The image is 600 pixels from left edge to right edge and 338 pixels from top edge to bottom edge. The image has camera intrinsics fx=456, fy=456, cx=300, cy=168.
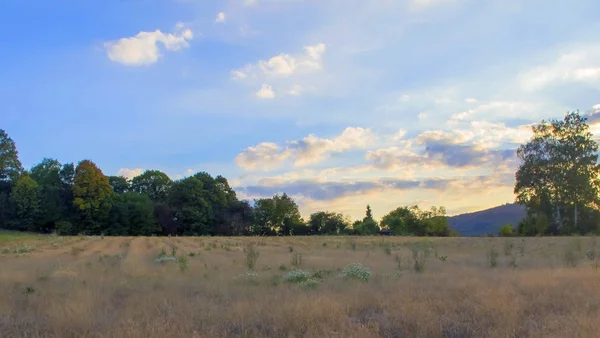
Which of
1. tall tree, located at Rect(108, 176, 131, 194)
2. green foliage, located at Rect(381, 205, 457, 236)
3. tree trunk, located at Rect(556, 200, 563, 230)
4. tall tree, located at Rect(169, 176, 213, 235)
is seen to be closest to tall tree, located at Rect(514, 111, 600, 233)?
tree trunk, located at Rect(556, 200, 563, 230)

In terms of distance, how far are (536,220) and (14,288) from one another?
183 feet

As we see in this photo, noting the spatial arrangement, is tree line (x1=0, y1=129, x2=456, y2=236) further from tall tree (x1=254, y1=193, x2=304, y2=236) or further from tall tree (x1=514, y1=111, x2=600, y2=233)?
tall tree (x1=514, y1=111, x2=600, y2=233)

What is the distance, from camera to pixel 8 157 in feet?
151

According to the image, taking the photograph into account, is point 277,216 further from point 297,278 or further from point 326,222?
point 297,278

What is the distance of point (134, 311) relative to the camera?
8.52 m

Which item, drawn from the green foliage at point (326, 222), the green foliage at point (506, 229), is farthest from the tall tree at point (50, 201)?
the green foliage at point (506, 229)

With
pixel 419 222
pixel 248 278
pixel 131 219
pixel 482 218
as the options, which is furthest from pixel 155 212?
pixel 482 218

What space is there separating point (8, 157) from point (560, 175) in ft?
201

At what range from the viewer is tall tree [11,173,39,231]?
79.1 meters

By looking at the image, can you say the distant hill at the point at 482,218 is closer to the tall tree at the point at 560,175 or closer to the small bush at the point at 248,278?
the tall tree at the point at 560,175

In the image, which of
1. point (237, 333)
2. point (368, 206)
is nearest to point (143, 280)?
point (237, 333)

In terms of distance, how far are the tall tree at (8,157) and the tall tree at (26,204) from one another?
3604 cm

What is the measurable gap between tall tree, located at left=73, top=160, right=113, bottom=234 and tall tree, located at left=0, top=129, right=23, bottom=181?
35.2 meters

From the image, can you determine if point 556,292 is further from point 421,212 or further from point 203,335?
point 421,212
